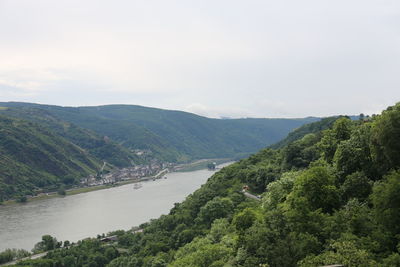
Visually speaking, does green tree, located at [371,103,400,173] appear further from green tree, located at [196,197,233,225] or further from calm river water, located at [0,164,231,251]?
calm river water, located at [0,164,231,251]

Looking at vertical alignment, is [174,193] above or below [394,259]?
below

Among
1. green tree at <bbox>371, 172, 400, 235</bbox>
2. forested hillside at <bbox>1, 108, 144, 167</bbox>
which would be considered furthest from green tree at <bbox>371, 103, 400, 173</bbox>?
forested hillside at <bbox>1, 108, 144, 167</bbox>

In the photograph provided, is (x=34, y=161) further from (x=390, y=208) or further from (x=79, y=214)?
(x=390, y=208)

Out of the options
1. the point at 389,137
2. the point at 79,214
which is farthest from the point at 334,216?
the point at 79,214

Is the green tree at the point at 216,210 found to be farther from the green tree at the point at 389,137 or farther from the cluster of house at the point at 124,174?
the cluster of house at the point at 124,174

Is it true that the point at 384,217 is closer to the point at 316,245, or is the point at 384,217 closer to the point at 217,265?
the point at 316,245

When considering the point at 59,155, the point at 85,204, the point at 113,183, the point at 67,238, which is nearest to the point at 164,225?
the point at 67,238
